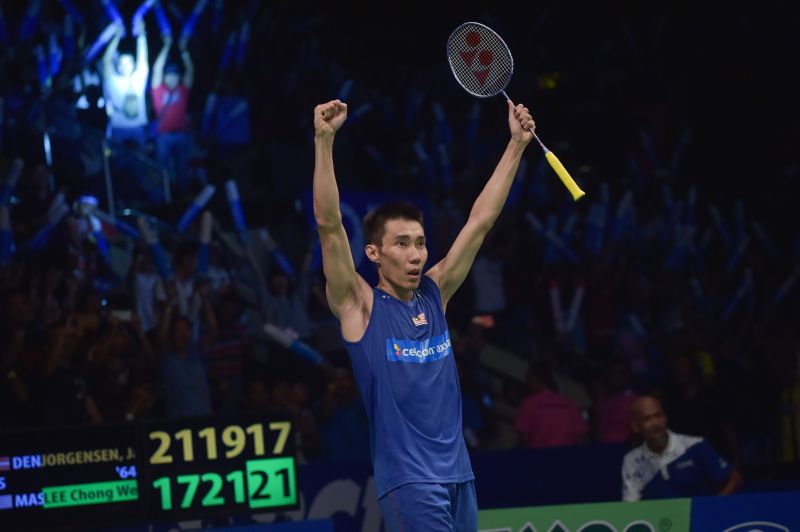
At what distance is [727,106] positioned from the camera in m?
21.4

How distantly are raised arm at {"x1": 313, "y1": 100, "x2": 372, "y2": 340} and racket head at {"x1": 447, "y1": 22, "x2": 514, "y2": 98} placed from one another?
1.28 meters

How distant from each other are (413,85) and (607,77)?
389 centimetres

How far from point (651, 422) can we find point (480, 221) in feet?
10.8

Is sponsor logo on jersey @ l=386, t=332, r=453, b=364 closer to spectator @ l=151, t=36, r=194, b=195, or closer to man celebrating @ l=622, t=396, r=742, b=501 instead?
man celebrating @ l=622, t=396, r=742, b=501

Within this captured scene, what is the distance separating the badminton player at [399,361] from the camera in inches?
193

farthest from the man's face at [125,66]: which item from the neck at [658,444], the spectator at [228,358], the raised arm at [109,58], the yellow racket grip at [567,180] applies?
the yellow racket grip at [567,180]

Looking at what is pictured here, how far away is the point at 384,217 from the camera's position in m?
5.23

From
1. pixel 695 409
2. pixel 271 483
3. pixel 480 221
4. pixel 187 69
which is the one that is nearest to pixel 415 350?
pixel 480 221

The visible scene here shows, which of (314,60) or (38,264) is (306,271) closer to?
(38,264)

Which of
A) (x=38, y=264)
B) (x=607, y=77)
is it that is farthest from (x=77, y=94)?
(x=607, y=77)

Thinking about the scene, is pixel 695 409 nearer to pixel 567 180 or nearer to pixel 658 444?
pixel 658 444

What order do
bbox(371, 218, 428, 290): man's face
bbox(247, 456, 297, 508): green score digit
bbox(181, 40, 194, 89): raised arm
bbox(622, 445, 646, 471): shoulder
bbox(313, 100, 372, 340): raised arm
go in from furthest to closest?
bbox(181, 40, 194, 89): raised arm
bbox(622, 445, 646, 471): shoulder
bbox(247, 456, 297, 508): green score digit
bbox(371, 218, 428, 290): man's face
bbox(313, 100, 372, 340): raised arm

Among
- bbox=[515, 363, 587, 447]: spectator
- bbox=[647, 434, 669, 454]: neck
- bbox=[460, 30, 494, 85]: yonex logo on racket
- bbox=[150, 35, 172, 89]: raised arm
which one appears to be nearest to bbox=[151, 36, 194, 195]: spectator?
bbox=[150, 35, 172, 89]: raised arm

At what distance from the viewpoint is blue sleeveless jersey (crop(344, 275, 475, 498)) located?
4953 mm
